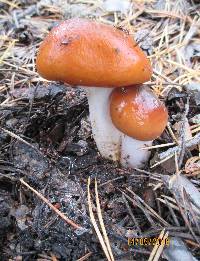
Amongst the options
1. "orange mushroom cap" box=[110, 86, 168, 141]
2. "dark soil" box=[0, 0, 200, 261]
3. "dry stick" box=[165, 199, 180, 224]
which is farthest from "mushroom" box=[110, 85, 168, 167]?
"dry stick" box=[165, 199, 180, 224]

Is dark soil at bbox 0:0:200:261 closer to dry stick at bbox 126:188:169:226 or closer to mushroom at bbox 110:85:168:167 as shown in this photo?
dry stick at bbox 126:188:169:226

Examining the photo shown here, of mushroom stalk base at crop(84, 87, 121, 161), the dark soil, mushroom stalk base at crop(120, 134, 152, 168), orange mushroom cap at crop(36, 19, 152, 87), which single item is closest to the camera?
orange mushroom cap at crop(36, 19, 152, 87)

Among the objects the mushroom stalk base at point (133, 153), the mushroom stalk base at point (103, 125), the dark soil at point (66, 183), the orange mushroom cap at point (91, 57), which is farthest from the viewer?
the mushroom stalk base at point (133, 153)

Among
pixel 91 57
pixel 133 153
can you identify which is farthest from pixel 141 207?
pixel 91 57

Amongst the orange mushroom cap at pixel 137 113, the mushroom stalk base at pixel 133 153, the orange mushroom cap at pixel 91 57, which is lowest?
the mushroom stalk base at pixel 133 153

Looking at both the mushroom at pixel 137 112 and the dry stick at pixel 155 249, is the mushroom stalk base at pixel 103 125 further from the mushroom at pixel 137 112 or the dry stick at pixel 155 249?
the dry stick at pixel 155 249
